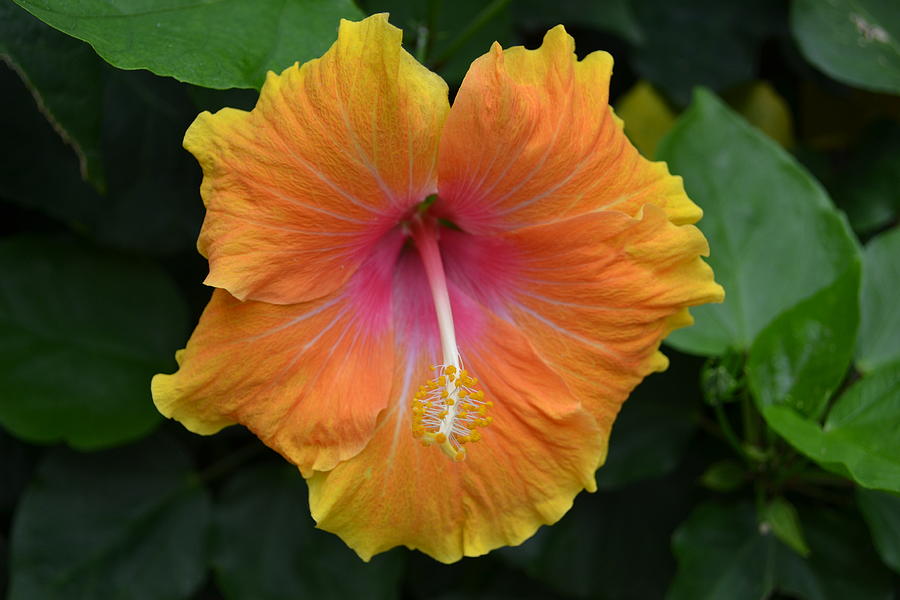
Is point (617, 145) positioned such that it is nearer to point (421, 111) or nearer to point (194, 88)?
point (421, 111)

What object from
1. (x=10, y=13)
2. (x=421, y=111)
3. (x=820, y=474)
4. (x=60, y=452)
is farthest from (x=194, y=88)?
(x=820, y=474)

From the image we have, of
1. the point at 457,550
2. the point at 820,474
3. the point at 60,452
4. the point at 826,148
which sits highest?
the point at 826,148

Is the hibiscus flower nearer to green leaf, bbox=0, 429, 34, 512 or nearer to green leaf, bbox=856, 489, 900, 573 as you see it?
green leaf, bbox=856, 489, 900, 573

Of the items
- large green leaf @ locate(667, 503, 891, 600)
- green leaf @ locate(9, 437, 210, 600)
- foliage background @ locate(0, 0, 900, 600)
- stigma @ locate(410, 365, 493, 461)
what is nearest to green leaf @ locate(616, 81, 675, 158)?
foliage background @ locate(0, 0, 900, 600)

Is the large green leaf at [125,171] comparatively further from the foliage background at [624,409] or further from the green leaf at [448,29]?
the green leaf at [448,29]

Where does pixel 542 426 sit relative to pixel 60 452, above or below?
above

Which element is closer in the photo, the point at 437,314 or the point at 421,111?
the point at 421,111

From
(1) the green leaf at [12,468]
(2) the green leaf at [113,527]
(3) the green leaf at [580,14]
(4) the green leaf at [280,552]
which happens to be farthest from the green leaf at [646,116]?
(1) the green leaf at [12,468]
